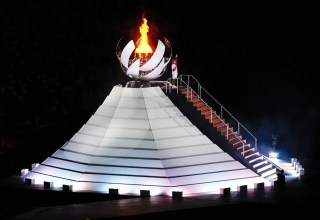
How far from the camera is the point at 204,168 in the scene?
25.8 metres

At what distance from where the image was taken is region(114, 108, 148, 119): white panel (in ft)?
88.0

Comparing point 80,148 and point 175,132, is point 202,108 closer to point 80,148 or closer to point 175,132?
point 175,132

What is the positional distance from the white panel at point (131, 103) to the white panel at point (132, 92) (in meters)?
0.17

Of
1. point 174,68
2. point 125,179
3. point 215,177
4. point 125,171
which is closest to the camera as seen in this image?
point 125,179

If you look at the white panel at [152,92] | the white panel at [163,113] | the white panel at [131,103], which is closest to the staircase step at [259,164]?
the white panel at [163,113]

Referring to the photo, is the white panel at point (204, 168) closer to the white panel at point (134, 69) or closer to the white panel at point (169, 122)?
the white panel at point (169, 122)

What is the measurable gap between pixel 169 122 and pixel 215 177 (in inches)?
111

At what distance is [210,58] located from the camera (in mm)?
38531

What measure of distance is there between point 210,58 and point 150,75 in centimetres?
1164

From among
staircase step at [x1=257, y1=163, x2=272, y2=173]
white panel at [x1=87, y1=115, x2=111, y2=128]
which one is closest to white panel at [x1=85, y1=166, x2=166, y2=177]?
white panel at [x1=87, y1=115, x2=111, y2=128]

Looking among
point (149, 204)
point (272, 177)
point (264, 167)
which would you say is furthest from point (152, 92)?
point (272, 177)

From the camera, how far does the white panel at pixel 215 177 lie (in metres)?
25.3

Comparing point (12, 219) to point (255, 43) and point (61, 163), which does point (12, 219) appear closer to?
point (61, 163)

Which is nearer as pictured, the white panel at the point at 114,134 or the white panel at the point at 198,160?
the white panel at the point at 198,160
